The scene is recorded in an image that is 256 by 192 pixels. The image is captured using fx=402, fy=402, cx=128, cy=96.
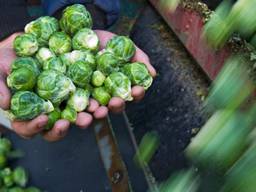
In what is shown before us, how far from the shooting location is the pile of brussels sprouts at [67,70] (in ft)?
5.95

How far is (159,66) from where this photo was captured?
263 cm

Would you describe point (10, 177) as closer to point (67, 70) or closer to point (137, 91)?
point (67, 70)

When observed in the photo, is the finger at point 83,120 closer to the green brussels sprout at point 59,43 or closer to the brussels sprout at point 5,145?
the green brussels sprout at point 59,43

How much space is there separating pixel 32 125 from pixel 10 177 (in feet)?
2.88

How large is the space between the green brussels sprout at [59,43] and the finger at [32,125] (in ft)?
1.54

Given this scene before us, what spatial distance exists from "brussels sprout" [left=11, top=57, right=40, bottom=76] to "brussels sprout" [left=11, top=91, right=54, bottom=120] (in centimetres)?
15

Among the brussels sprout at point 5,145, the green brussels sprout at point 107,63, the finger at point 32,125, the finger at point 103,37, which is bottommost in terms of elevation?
the brussels sprout at point 5,145

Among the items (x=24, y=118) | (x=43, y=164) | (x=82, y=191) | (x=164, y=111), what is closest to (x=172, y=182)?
(x=24, y=118)

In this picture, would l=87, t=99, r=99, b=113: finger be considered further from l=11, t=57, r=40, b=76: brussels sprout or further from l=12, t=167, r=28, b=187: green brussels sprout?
l=12, t=167, r=28, b=187: green brussels sprout

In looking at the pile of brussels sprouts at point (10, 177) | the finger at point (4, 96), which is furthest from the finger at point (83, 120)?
the pile of brussels sprouts at point (10, 177)

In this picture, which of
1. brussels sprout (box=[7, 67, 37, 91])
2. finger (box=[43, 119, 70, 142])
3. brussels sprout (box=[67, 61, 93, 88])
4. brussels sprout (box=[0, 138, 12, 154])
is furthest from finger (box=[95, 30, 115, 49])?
brussels sprout (box=[0, 138, 12, 154])

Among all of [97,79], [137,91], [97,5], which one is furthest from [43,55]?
[97,5]

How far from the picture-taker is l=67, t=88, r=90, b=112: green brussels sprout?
184cm

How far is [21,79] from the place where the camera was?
5.86 ft
